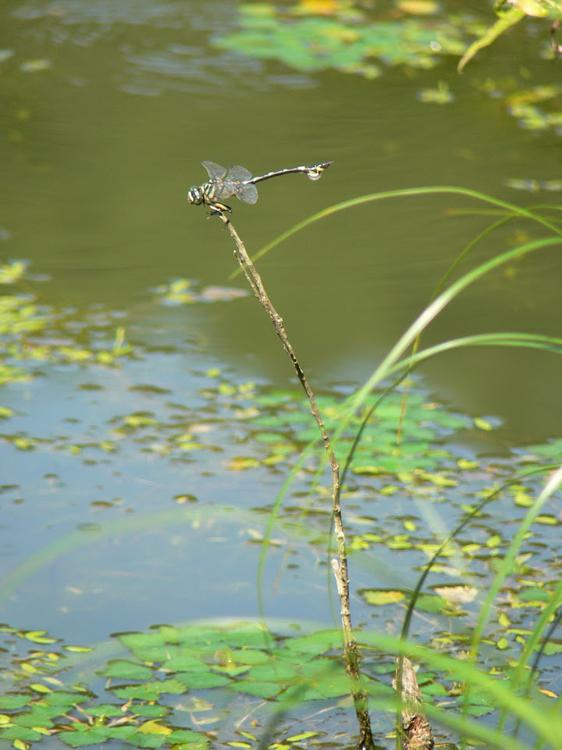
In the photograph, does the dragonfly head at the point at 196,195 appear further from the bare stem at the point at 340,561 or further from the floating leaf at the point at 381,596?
the floating leaf at the point at 381,596

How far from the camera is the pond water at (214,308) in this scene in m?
2.60

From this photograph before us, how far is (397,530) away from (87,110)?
382 cm

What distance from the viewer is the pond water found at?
102 inches

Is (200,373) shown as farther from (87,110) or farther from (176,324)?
(87,110)

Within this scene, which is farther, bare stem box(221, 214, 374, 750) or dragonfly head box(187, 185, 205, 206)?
dragonfly head box(187, 185, 205, 206)

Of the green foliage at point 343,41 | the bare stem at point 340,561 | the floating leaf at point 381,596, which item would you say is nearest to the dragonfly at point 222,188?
the bare stem at point 340,561

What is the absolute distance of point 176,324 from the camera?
3818 mm

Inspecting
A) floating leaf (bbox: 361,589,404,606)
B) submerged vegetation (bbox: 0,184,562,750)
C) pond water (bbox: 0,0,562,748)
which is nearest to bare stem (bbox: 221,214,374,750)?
submerged vegetation (bbox: 0,184,562,750)

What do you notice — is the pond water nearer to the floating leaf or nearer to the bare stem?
the floating leaf

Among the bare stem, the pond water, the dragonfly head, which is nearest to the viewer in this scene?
the bare stem

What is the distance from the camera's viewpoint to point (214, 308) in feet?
12.9

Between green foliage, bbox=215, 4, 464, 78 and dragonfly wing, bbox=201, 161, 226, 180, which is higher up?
dragonfly wing, bbox=201, 161, 226, 180

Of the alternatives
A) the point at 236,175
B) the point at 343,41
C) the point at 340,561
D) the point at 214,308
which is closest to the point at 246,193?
the point at 236,175

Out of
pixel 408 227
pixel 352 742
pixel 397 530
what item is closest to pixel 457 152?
pixel 408 227
